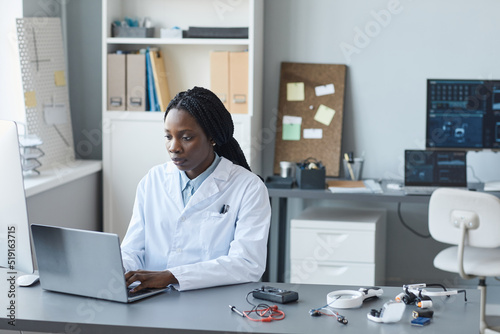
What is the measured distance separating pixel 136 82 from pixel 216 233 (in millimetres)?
1893

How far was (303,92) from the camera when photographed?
393 cm

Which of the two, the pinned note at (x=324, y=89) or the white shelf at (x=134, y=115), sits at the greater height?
the pinned note at (x=324, y=89)

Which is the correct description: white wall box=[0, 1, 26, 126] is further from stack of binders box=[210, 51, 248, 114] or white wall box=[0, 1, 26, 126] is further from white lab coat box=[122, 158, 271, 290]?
white lab coat box=[122, 158, 271, 290]

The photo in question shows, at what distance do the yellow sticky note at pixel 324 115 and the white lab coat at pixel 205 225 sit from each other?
175 centimetres

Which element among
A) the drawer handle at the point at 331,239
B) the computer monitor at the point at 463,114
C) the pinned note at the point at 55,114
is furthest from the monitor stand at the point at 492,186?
the pinned note at the point at 55,114

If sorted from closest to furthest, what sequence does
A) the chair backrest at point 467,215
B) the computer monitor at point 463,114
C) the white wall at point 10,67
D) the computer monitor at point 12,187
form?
1. the computer monitor at point 12,187
2. the chair backrest at point 467,215
3. the white wall at point 10,67
4. the computer monitor at point 463,114

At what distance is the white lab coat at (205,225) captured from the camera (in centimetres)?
204

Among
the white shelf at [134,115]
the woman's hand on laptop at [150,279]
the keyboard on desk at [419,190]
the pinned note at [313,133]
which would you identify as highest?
the white shelf at [134,115]

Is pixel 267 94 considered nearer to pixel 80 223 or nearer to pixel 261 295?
pixel 80 223

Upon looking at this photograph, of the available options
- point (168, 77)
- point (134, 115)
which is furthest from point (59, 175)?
point (168, 77)

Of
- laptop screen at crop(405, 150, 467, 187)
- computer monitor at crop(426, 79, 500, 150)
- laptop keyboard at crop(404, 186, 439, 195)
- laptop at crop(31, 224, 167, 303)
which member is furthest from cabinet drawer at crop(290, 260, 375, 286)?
laptop at crop(31, 224, 167, 303)

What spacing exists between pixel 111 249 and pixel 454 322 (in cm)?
85

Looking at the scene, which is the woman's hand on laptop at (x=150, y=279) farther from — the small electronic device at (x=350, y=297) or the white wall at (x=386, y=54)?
the white wall at (x=386, y=54)

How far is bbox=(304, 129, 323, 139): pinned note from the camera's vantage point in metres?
3.91
